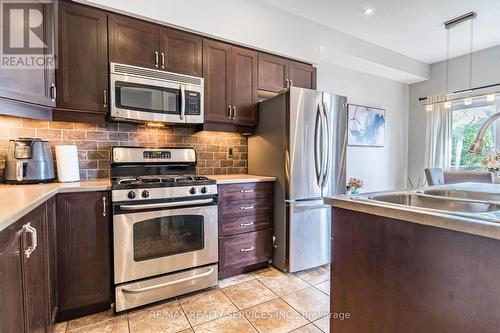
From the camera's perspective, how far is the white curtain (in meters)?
4.14

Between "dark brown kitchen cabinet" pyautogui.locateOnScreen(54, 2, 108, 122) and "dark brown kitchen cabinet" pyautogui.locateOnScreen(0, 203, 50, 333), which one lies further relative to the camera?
"dark brown kitchen cabinet" pyautogui.locateOnScreen(54, 2, 108, 122)

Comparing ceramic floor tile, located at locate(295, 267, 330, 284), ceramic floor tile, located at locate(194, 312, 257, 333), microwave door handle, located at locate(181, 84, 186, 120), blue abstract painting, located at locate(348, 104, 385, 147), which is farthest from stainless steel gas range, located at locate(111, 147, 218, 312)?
blue abstract painting, located at locate(348, 104, 385, 147)

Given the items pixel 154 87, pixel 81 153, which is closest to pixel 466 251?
pixel 154 87

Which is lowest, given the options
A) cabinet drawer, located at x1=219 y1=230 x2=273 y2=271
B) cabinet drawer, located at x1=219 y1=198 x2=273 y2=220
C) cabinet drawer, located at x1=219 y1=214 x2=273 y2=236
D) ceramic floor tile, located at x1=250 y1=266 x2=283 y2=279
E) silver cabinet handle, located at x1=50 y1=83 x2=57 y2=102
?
ceramic floor tile, located at x1=250 y1=266 x2=283 y2=279

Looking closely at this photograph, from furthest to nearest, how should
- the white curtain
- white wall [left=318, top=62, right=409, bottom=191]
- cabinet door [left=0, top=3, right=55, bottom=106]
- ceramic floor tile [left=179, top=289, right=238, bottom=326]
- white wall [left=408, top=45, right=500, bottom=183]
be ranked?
the white curtain < white wall [left=318, top=62, right=409, bottom=191] < white wall [left=408, top=45, right=500, bottom=183] < ceramic floor tile [left=179, top=289, right=238, bottom=326] < cabinet door [left=0, top=3, right=55, bottom=106]

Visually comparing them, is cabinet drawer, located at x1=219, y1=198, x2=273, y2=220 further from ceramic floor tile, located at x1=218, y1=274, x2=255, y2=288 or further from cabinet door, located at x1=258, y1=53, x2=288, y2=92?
cabinet door, located at x1=258, y1=53, x2=288, y2=92

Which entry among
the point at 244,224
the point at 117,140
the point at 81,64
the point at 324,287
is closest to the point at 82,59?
the point at 81,64

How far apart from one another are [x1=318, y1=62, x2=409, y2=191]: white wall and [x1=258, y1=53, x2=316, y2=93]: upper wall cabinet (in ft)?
2.21

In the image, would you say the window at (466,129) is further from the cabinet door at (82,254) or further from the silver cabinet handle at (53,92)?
the silver cabinet handle at (53,92)

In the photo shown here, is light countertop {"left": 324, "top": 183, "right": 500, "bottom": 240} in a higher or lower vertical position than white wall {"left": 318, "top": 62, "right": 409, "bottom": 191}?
lower

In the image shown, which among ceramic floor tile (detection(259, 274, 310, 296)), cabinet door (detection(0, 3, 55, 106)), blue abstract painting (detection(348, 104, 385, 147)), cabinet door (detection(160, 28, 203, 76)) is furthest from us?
blue abstract painting (detection(348, 104, 385, 147))

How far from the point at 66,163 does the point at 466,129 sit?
5.43 meters

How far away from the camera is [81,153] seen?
2227 millimetres

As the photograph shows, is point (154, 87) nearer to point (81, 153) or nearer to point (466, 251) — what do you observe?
point (81, 153)
